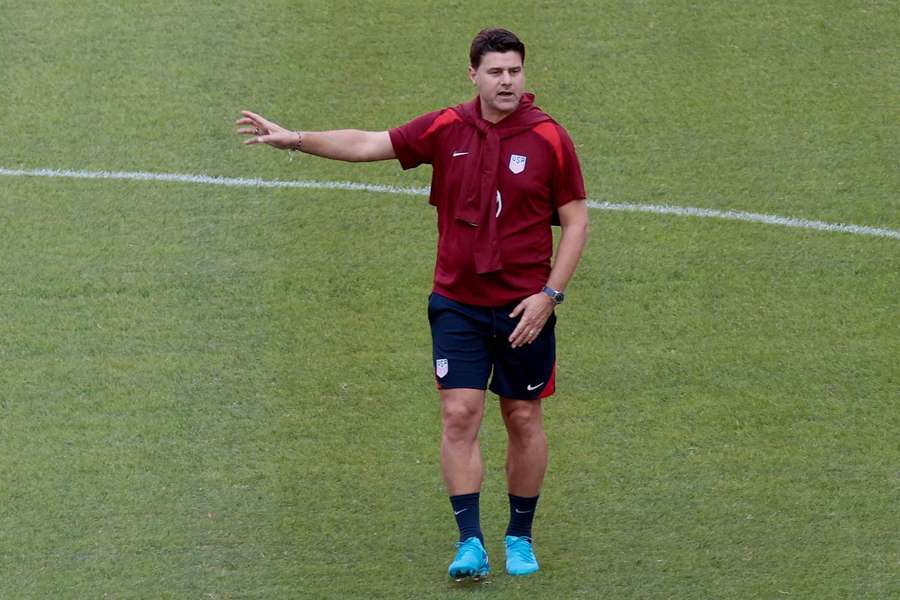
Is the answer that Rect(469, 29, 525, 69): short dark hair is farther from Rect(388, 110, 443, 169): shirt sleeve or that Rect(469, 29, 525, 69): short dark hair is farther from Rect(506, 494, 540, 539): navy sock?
Rect(506, 494, 540, 539): navy sock

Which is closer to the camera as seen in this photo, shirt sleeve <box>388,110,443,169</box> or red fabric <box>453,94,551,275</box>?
red fabric <box>453,94,551,275</box>

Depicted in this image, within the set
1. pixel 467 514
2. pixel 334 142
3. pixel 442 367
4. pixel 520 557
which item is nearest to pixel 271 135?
pixel 334 142

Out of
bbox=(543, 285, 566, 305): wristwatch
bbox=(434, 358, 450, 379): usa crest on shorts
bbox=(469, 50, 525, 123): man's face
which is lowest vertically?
bbox=(434, 358, 450, 379): usa crest on shorts

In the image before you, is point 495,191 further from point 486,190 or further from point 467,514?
point 467,514

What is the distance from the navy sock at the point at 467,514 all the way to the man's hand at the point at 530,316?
0.63 meters

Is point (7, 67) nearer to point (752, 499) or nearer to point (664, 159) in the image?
point (664, 159)

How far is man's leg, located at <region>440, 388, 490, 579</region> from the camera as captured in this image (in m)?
6.14

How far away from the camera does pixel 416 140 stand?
617 cm

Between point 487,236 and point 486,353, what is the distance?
47 centimetres

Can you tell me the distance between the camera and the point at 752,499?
6.96m

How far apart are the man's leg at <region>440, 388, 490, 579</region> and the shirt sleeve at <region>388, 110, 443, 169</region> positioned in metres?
0.91

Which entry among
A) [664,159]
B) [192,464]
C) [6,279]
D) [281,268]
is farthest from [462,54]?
[192,464]

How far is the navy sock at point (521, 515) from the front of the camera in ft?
21.0

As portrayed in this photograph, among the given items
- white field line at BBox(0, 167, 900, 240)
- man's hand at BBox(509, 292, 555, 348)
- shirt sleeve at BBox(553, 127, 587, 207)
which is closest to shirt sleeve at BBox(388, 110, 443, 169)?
shirt sleeve at BBox(553, 127, 587, 207)
